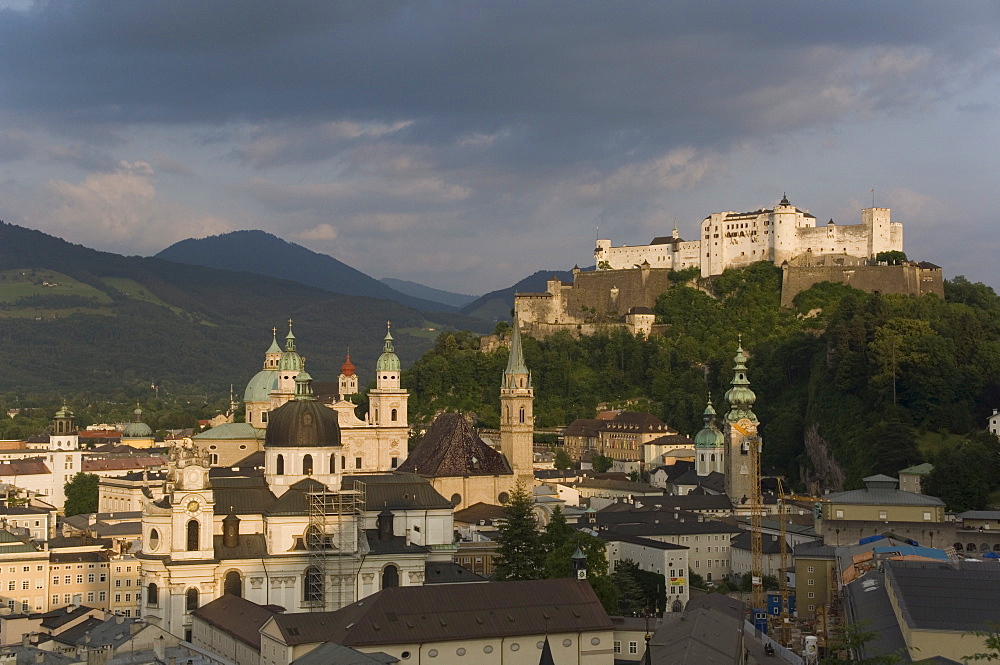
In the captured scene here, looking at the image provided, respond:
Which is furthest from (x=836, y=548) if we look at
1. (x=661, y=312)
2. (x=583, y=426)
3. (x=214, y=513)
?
(x=661, y=312)

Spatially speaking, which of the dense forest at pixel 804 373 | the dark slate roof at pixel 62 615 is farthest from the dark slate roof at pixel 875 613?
the dark slate roof at pixel 62 615

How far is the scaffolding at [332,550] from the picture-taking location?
60.7 metres

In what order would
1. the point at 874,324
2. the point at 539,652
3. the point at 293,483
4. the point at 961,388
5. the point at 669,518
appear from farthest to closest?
the point at 874,324 < the point at 961,388 < the point at 669,518 < the point at 293,483 < the point at 539,652

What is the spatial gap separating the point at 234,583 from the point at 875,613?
86.2 ft

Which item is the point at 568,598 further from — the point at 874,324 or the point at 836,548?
the point at 874,324

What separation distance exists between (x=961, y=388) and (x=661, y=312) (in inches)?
1767

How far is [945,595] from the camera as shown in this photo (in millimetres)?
44438

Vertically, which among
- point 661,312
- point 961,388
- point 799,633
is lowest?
point 799,633

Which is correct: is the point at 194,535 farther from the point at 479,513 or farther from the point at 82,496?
the point at 82,496

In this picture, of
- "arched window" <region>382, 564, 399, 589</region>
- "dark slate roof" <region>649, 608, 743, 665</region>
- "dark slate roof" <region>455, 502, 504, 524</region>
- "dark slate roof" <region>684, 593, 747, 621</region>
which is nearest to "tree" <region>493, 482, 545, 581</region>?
"arched window" <region>382, 564, 399, 589</region>

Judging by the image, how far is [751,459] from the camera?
9562 cm

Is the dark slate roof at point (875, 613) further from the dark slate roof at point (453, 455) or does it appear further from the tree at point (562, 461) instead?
the tree at point (562, 461)

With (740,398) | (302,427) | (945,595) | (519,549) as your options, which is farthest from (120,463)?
(945,595)

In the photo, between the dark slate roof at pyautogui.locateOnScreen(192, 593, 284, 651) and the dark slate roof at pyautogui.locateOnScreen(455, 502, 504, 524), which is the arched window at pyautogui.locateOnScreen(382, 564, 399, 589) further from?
the dark slate roof at pyautogui.locateOnScreen(455, 502, 504, 524)
